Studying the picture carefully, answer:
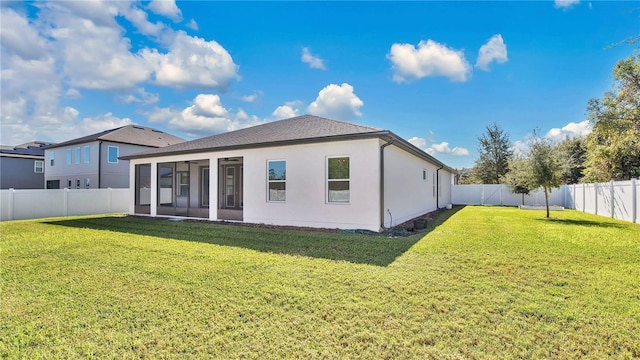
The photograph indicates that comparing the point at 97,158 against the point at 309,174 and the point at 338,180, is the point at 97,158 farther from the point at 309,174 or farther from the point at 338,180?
the point at 338,180

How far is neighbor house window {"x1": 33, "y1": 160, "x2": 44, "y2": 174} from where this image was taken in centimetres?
2756

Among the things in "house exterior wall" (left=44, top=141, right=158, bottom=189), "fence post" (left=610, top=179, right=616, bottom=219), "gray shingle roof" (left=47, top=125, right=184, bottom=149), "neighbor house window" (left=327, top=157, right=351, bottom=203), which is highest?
"gray shingle roof" (left=47, top=125, right=184, bottom=149)

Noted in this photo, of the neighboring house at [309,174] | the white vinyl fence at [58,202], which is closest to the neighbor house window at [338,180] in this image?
the neighboring house at [309,174]

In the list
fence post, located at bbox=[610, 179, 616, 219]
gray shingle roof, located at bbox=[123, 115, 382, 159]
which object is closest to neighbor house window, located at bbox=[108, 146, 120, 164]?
gray shingle roof, located at bbox=[123, 115, 382, 159]

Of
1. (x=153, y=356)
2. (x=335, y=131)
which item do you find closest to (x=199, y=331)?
(x=153, y=356)

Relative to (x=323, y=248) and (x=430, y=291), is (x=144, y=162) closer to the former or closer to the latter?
(x=323, y=248)

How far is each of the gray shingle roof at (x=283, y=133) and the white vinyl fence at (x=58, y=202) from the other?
4.69 metres

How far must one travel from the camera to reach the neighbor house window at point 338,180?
30.7 feet

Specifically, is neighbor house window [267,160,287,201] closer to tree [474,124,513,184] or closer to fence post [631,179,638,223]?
fence post [631,179,638,223]

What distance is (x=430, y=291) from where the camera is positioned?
13.5 ft

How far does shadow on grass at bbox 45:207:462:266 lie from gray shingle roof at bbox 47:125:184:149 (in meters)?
15.1

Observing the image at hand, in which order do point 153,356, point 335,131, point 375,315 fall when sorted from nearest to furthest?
point 153,356, point 375,315, point 335,131

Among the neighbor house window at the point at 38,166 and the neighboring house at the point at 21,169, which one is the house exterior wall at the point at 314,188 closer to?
the neighboring house at the point at 21,169

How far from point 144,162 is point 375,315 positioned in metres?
14.3
